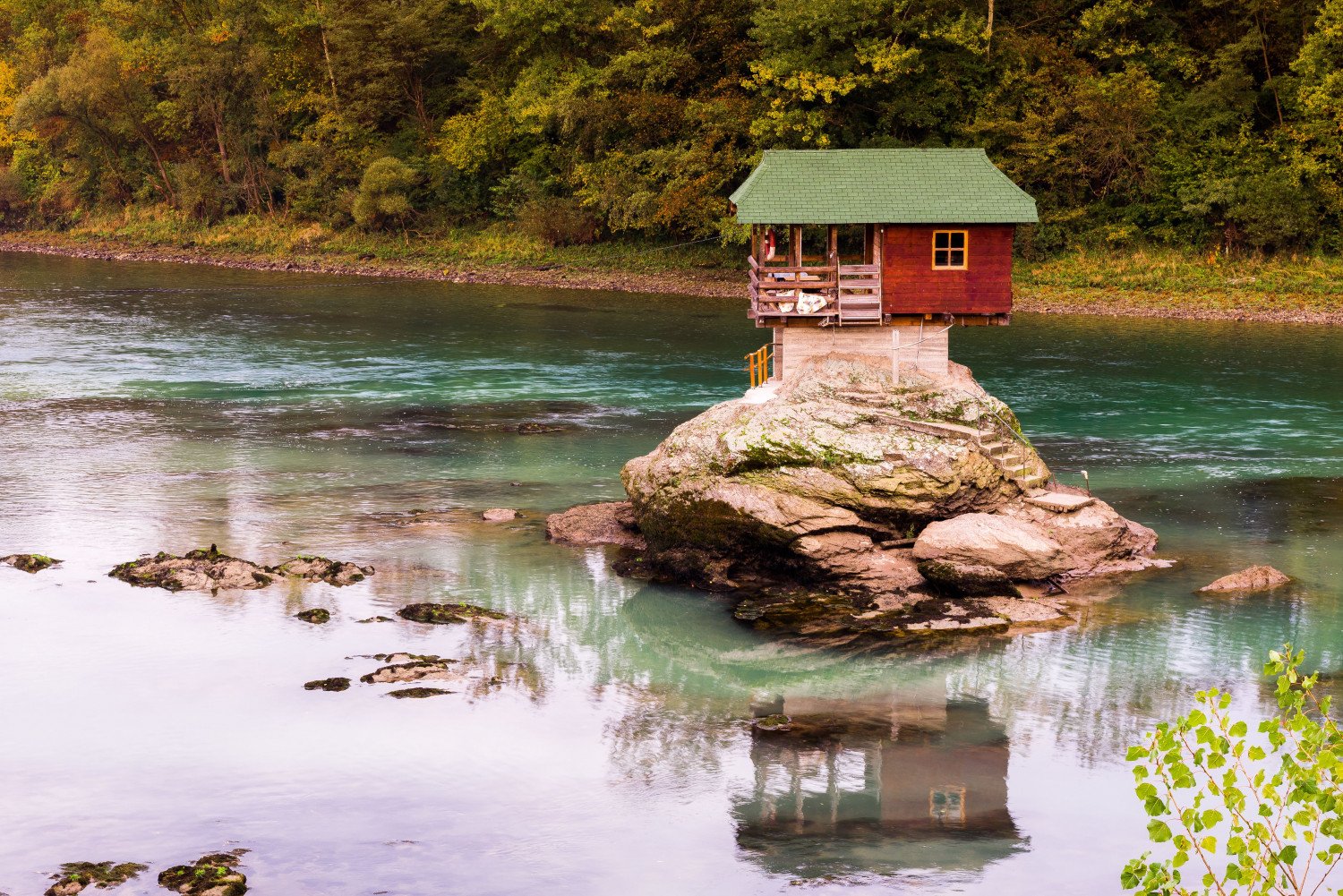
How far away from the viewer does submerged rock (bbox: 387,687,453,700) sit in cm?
2242

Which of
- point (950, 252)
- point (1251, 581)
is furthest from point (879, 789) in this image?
point (950, 252)

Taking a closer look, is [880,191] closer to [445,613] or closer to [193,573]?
[445,613]

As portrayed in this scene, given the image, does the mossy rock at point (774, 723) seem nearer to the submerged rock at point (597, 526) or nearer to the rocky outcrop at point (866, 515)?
the rocky outcrop at point (866, 515)

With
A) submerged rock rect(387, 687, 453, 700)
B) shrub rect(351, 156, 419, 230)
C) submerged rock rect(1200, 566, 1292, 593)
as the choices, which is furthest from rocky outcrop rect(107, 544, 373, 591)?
shrub rect(351, 156, 419, 230)

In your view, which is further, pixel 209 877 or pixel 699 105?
pixel 699 105

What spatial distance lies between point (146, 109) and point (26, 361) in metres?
50.6

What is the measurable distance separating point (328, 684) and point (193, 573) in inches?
244

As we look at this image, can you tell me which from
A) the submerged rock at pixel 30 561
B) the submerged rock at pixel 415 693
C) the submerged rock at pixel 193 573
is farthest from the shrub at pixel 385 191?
the submerged rock at pixel 415 693

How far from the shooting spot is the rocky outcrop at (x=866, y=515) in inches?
1058

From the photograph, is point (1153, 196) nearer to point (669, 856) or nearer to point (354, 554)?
point (354, 554)

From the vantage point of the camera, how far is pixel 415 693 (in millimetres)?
22531

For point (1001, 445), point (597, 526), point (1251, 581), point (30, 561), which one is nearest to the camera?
point (1251, 581)

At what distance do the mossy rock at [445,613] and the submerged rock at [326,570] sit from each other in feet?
6.58

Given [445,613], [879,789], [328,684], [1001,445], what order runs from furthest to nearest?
[1001,445] → [445,613] → [328,684] → [879,789]
